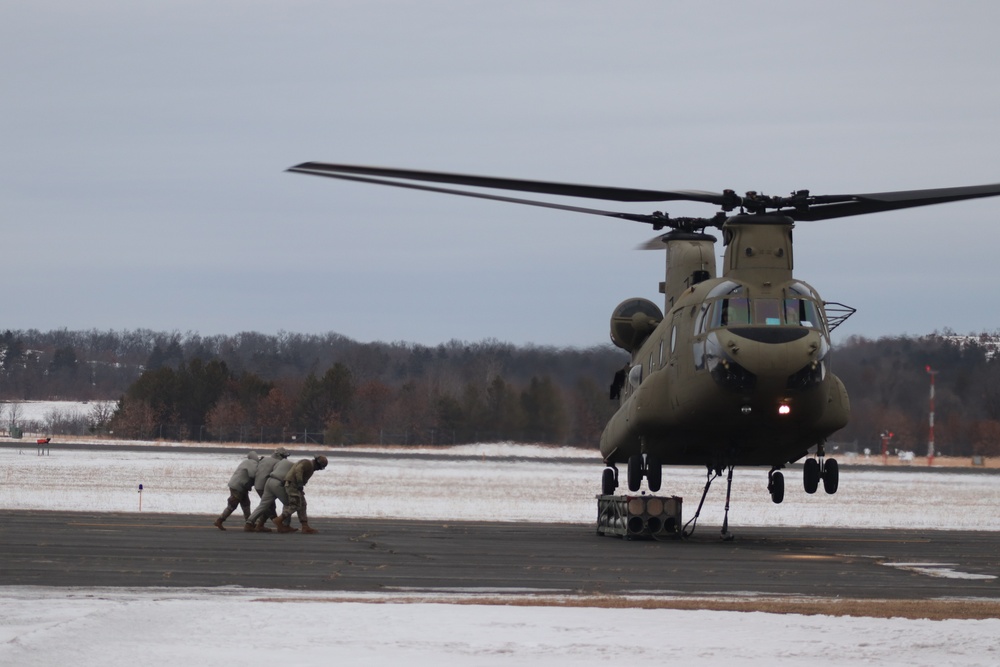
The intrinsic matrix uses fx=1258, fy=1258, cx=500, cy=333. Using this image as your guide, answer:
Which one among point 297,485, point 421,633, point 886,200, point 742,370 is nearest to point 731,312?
point 742,370

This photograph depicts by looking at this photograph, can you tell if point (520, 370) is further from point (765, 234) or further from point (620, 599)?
point (620, 599)

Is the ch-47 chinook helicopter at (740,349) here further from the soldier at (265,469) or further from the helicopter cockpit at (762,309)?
the soldier at (265,469)

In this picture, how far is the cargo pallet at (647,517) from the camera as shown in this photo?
28.7m

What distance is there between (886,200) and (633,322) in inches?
304

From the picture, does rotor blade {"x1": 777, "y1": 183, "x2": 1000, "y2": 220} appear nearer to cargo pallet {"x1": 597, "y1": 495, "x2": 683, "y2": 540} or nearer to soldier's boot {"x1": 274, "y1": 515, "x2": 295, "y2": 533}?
cargo pallet {"x1": 597, "y1": 495, "x2": 683, "y2": 540}

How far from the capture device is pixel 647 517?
28766 mm

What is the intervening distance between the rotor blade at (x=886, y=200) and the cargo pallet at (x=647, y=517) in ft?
24.3

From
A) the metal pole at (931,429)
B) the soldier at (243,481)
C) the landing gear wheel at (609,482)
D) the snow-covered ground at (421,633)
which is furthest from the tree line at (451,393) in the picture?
the snow-covered ground at (421,633)

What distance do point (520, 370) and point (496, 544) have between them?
760 inches

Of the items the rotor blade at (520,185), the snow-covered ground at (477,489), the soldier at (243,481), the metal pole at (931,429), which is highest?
the rotor blade at (520,185)

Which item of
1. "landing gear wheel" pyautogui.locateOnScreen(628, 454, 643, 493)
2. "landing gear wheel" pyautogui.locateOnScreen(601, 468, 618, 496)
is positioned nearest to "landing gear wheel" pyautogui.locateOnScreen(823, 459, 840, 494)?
"landing gear wheel" pyautogui.locateOnScreen(628, 454, 643, 493)

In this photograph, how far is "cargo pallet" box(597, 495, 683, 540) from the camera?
1129 inches

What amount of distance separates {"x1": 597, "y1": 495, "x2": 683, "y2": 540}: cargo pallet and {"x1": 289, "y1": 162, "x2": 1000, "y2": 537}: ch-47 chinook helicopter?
0.49 m

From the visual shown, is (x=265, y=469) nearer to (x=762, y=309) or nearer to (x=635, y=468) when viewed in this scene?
(x=635, y=468)
